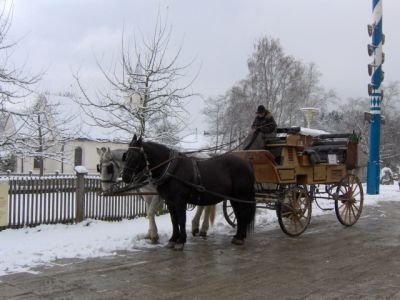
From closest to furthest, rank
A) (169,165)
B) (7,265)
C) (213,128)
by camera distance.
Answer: (7,265) → (169,165) → (213,128)

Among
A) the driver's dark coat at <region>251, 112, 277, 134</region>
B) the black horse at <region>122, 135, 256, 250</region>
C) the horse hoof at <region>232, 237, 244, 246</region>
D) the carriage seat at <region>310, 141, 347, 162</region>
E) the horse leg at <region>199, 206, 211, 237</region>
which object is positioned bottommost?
the horse hoof at <region>232, 237, 244, 246</region>

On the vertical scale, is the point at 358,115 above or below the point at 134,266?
above

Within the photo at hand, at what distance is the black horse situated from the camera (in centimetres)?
823

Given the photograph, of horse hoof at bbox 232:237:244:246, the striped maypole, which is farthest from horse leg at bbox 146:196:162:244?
the striped maypole

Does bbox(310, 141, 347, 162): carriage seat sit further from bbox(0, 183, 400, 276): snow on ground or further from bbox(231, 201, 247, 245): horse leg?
bbox(231, 201, 247, 245): horse leg

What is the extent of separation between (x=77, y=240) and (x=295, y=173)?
14.7 ft

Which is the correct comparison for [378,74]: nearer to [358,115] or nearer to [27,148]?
[27,148]

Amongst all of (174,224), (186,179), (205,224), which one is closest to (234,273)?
(174,224)

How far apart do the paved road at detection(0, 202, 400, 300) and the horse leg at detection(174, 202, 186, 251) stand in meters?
0.17

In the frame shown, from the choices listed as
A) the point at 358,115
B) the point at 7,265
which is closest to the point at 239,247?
the point at 7,265

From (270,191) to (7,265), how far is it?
5.31 m

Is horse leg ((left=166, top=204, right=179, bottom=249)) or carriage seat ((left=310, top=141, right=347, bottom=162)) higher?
carriage seat ((left=310, top=141, right=347, bottom=162))

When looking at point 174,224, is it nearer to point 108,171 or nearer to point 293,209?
point 108,171

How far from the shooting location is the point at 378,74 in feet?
66.0
